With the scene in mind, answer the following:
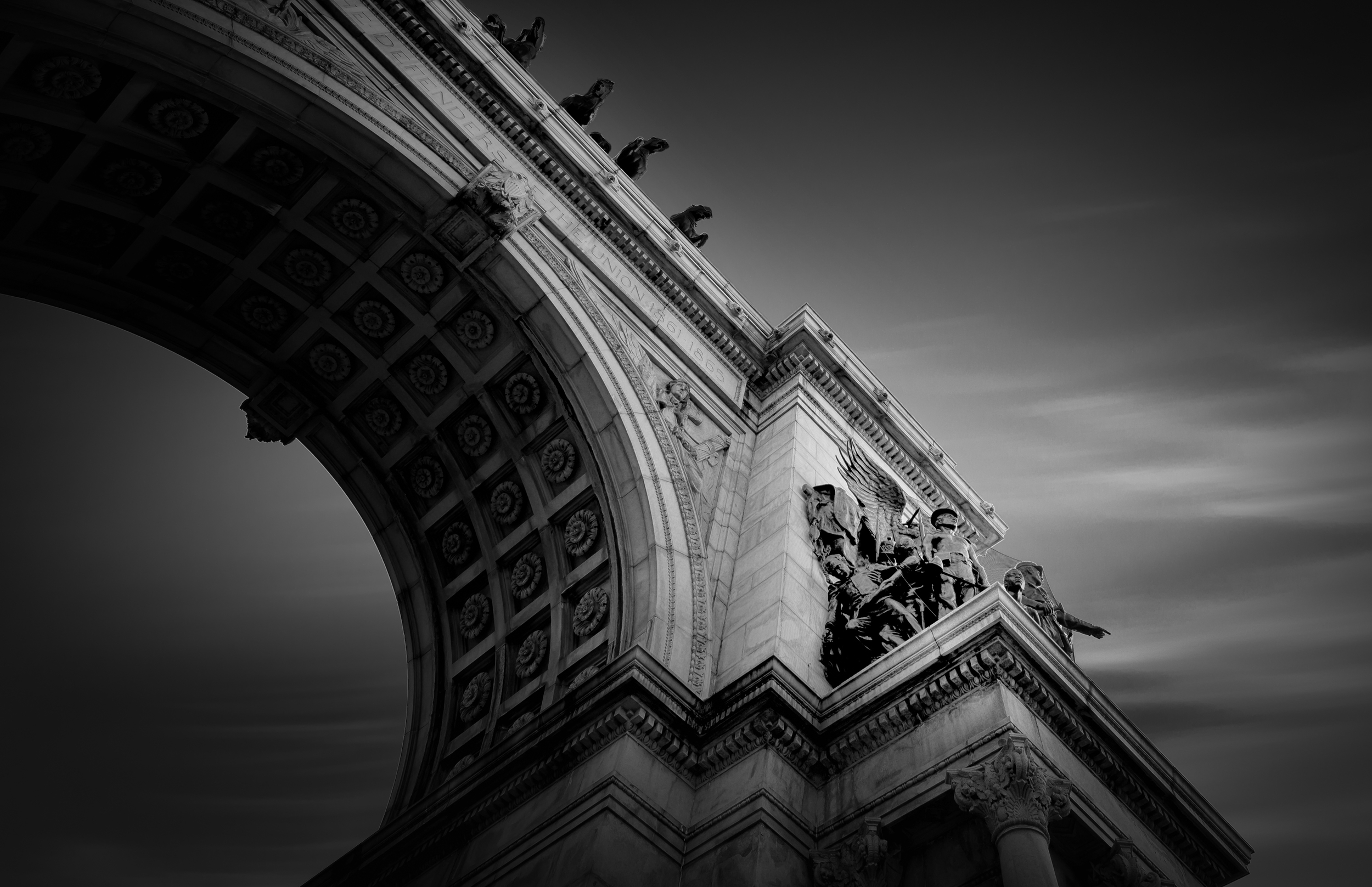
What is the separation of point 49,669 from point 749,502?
68.1 feet

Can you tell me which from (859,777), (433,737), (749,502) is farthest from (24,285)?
(859,777)

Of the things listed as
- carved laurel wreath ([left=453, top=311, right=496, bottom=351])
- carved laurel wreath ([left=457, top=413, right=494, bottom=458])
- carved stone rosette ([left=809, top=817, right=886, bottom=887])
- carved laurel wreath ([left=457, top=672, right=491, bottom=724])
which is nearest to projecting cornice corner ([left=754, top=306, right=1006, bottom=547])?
carved laurel wreath ([left=457, top=413, right=494, bottom=458])

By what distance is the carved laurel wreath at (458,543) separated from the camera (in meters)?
20.1

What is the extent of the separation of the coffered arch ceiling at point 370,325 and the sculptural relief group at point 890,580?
2633mm

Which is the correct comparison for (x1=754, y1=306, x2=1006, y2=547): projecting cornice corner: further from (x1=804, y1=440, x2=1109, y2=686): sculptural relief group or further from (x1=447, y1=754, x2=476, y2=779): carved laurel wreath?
(x1=447, y1=754, x2=476, y2=779): carved laurel wreath

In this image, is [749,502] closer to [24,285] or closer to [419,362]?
[419,362]

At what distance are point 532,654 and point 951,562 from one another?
20.1ft

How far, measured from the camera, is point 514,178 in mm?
18484

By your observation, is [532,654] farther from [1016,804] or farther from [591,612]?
[1016,804]

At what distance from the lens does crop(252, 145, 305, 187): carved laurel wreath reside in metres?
17.5

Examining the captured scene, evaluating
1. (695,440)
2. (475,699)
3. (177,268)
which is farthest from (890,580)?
(177,268)

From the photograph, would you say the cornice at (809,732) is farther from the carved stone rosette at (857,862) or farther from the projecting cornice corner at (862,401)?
the projecting cornice corner at (862,401)

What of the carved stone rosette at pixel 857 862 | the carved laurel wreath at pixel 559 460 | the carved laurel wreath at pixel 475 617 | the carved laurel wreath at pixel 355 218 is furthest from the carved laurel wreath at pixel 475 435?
the carved stone rosette at pixel 857 862

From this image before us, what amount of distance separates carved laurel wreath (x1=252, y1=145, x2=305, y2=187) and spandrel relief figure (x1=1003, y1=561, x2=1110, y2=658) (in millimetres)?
11290
